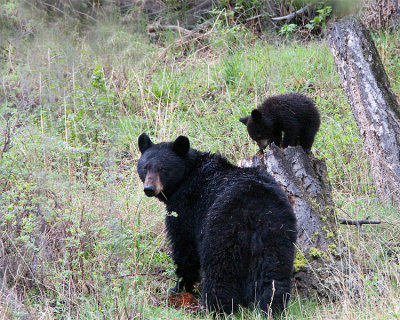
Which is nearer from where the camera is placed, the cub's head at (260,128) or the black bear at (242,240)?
the black bear at (242,240)

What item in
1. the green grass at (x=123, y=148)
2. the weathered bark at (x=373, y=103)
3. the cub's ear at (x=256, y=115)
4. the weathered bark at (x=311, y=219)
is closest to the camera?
the green grass at (x=123, y=148)

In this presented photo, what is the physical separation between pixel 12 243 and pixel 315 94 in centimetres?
640

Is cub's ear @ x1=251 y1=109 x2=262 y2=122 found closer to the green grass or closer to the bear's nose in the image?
the green grass

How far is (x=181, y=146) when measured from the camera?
5.22m

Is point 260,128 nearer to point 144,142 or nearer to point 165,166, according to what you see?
point 144,142

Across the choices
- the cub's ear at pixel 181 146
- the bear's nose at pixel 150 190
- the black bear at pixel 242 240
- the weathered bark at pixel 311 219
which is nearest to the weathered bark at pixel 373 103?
the weathered bark at pixel 311 219

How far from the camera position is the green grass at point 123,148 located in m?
4.61

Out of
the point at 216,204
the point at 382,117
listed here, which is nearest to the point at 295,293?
the point at 216,204

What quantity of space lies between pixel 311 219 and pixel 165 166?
1480 millimetres

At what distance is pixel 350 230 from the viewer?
5.68 metres

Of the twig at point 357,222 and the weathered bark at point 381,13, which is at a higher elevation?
the weathered bark at point 381,13

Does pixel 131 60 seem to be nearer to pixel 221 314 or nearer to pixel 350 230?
pixel 350 230

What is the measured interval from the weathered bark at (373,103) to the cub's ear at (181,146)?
2.49m

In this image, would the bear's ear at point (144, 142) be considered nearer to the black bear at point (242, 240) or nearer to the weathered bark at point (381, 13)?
the black bear at point (242, 240)
